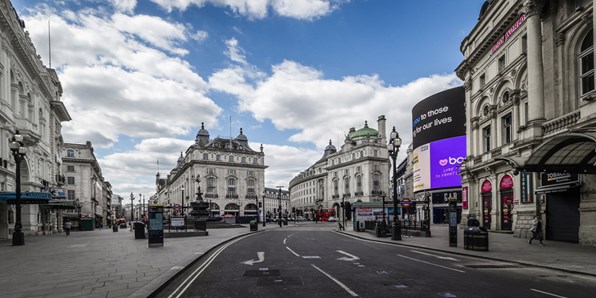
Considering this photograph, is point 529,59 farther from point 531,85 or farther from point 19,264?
point 19,264

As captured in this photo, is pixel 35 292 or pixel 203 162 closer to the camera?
pixel 35 292

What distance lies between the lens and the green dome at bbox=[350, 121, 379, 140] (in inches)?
4429

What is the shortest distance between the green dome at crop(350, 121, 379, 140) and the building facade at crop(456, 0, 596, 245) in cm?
7495

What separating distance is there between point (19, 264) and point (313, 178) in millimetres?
129986

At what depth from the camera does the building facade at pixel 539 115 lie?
20594 millimetres

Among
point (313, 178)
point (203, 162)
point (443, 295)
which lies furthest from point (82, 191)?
point (443, 295)

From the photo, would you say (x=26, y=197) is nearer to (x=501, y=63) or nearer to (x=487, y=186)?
(x=487, y=186)

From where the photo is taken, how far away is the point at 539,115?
989 inches

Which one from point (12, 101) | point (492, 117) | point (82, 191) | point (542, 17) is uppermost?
point (542, 17)

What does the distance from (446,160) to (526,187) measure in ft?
121

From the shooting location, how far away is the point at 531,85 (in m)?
25.5

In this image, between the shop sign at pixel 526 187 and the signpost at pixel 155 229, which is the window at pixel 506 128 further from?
the signpost at pixel 155 229

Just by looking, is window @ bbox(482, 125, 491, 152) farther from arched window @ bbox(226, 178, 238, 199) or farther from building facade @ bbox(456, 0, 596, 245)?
arched window @ bbox(226, 178, 238, 199)

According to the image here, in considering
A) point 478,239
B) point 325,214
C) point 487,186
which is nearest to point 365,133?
point 325,214
